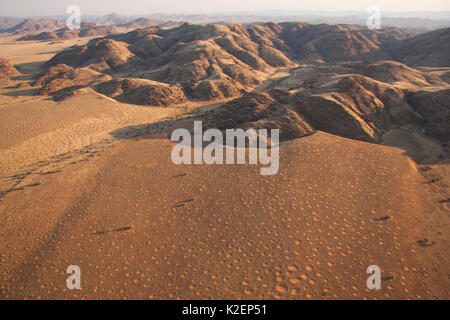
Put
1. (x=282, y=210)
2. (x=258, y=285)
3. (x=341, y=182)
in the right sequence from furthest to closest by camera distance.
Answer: (x=341, y=182) → (x=282, y=210) → (x=258, y=285)

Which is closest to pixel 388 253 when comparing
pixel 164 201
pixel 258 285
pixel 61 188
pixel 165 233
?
pixel 258 285

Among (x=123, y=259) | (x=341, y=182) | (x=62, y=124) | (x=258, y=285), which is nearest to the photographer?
(x=258, y=285)

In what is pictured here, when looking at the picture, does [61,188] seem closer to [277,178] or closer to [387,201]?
[277,178]

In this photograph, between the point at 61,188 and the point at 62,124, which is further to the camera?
the point at 62,124

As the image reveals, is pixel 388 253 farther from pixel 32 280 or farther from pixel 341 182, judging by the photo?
pixel 32 280

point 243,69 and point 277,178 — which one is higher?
point 243,69

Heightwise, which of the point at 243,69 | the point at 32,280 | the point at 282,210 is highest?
the point at 243,69
